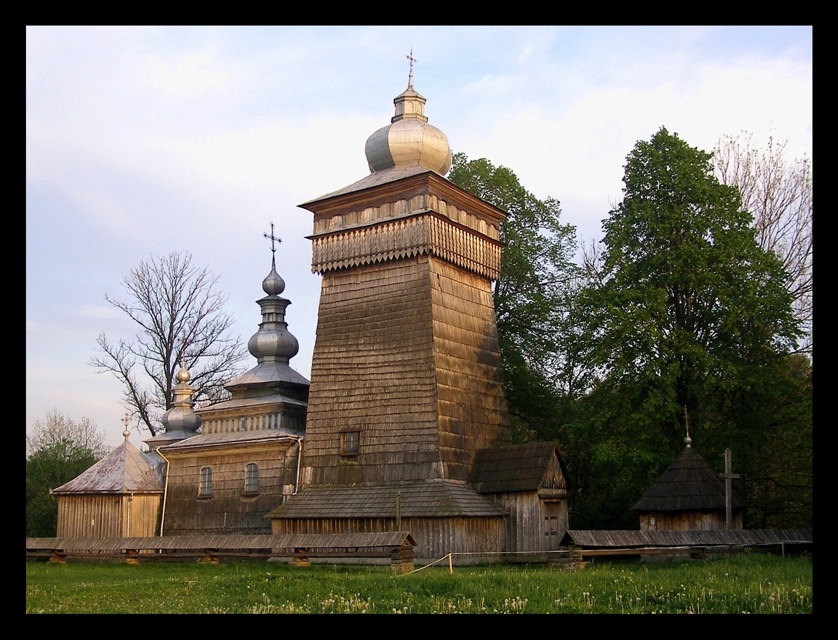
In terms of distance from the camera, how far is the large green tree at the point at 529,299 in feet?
120

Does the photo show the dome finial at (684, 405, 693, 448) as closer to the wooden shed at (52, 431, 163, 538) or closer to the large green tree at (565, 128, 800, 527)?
the large green tree at (565, 128, 800, 527)

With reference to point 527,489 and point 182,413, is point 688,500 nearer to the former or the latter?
point 527,489

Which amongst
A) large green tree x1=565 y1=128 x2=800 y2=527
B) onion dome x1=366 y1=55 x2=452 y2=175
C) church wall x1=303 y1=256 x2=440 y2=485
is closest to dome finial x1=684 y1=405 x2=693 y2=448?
large green tree x1=565 y1=128 x2=800 y2=527

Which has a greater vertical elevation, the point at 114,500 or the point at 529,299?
the point at 529,299

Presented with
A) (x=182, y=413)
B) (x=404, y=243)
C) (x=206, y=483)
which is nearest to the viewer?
(x=404, y=243)

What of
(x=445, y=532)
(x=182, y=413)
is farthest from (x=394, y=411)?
(x=182, y=413)

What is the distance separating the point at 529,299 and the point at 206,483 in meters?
13.6

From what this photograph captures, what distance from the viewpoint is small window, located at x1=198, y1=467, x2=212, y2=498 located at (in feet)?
109

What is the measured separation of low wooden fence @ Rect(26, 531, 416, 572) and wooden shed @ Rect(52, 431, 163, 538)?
3201mm

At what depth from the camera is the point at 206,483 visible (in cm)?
3334
